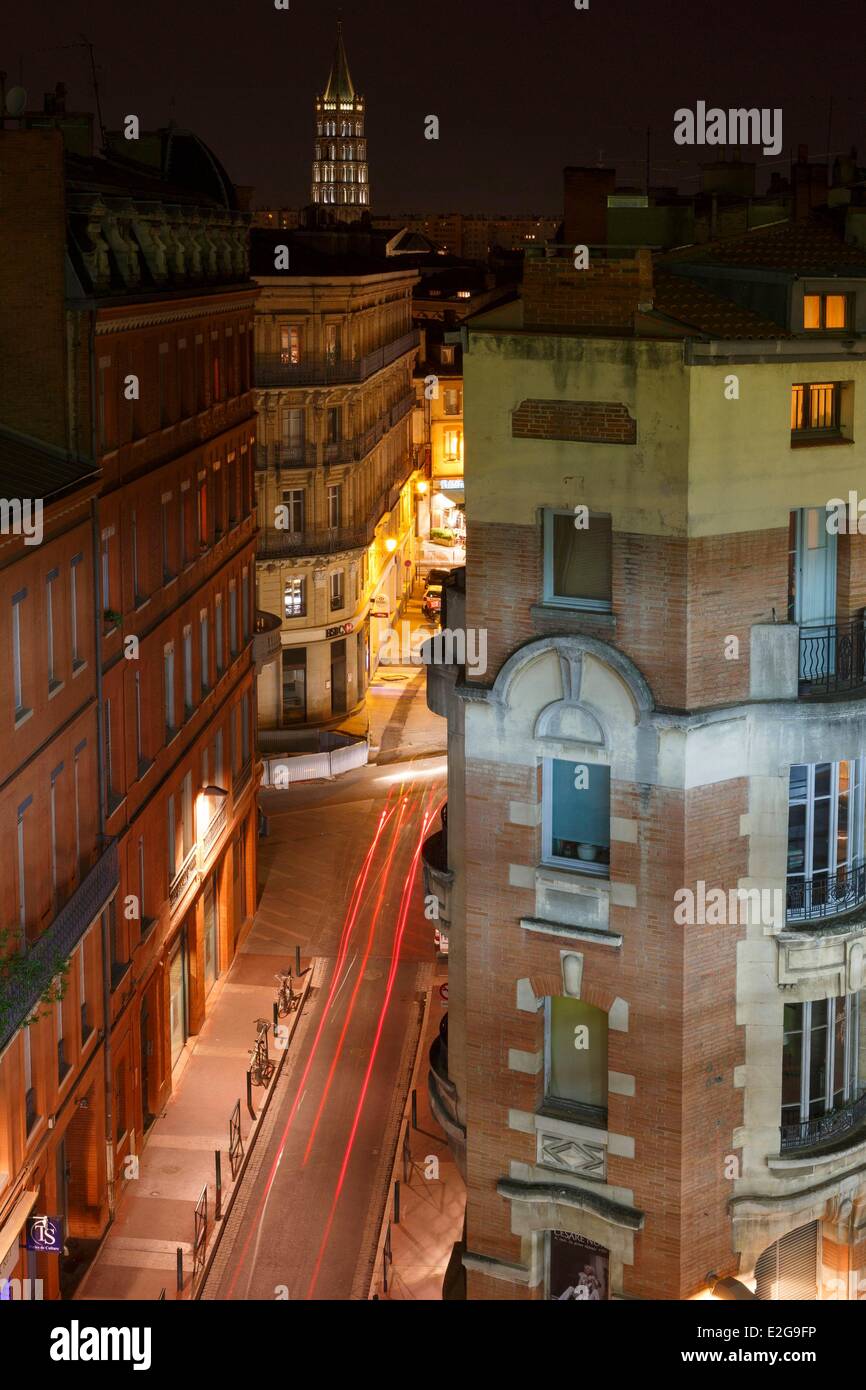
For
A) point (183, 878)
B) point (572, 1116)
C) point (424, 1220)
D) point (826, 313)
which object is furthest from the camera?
point (183, 878)

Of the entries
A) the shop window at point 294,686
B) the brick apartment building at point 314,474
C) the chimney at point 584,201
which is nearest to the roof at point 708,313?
the chimney at point 584,201

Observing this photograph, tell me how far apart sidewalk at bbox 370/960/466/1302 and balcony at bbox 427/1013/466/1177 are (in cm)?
446

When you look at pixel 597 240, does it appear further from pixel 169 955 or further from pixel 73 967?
pixel 169 955

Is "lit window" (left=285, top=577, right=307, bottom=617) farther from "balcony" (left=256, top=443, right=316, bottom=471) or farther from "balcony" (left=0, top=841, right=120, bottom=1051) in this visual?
"balcony" (left=0, top=841, right=120, bottom=1051)

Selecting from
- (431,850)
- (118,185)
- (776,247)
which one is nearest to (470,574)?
(431,850)

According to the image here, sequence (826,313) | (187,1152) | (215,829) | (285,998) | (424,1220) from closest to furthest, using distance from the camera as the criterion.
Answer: (826,313) < (424,1220) < (187,1152) < (285,998) < (215,829)

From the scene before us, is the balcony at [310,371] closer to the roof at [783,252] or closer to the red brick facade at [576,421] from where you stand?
the roof at [783,252]

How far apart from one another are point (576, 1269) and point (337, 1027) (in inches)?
917

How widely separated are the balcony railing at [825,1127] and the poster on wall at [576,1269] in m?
3.21

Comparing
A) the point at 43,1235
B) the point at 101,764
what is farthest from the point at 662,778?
the point at 101,764

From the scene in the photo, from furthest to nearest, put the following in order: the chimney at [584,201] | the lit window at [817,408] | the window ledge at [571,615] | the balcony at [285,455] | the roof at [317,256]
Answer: the roof at [317,256]
the balcony at [285,455]
the chimney at [584,201]
the lit window at [817,408]
the window ledge at [571,615]

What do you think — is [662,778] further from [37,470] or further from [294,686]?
[294,686]

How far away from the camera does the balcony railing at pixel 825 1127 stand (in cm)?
2914

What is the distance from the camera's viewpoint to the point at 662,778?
27422 mm
